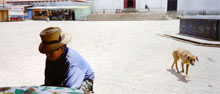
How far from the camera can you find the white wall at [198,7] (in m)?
36.2

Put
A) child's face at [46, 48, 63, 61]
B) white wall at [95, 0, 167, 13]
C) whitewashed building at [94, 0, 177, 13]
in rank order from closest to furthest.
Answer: child's face at [46, 48, 63, 61]
whitewashed building at [94, 0, 177, 13]
white wall at [95, 0, 167, 13]

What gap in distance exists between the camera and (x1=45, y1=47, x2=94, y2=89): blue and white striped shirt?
2.23m

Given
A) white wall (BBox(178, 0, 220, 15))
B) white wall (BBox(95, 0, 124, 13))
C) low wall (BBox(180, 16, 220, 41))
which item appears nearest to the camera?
low wall (BBox(180, 16, 220, 41))

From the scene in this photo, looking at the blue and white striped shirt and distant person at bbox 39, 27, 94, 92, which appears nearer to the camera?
distant person at bbox 39, 27, 94, 92

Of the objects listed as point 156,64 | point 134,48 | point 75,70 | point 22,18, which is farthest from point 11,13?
point 75,70

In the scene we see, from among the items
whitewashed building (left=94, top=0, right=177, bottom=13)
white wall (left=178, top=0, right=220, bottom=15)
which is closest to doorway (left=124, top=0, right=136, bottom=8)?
whitewashed building (left=94, top=0, right=177, bottom=13)

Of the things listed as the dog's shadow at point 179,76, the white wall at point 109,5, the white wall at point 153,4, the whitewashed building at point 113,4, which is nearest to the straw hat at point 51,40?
the dog's shadow at point 179,76

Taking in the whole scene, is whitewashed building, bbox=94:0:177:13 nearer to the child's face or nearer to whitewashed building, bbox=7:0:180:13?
whitewashed building, bbox=7:0:180:13

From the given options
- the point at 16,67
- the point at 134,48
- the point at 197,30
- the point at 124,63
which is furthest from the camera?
the point at 197,30

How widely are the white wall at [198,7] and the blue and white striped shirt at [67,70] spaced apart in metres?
36.7

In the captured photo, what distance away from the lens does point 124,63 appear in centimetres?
677

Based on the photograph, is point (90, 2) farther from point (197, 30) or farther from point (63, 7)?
point (197, 30)

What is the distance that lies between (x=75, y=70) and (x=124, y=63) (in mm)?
4580

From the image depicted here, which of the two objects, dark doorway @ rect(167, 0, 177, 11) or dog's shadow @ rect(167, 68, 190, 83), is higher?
dark doorway @ rect(167, 0, 177, 11)
